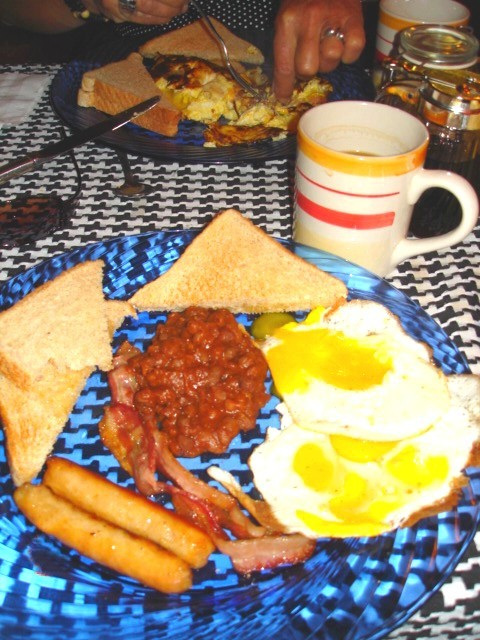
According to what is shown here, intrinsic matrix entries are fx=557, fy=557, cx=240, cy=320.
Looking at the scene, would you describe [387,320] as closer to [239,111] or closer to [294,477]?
[294,477]

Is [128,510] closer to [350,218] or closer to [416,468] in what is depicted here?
[416,468]

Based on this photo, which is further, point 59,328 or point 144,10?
point 144,10

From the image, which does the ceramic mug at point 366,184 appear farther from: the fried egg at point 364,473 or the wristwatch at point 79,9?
the wristwatch at point 79,9

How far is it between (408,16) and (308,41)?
59 centimetres

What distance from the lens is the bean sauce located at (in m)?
1.69

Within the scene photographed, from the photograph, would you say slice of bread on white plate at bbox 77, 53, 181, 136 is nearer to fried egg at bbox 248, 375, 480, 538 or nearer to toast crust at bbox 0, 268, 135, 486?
toast crust at bbox 0, 268, 135, 486

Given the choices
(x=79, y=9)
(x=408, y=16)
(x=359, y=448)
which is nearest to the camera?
(x=359, y=448)

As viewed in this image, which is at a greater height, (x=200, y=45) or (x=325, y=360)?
(x=200, y=45)

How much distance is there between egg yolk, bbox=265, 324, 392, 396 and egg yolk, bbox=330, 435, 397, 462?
19cm

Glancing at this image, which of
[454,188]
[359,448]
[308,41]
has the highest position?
[308,41]

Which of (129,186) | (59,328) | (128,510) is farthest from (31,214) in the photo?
(128,510)

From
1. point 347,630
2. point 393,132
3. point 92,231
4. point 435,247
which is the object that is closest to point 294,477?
point 347,630

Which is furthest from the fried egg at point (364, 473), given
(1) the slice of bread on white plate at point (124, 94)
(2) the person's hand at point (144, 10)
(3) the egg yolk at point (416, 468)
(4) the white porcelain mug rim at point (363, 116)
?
(2) the person's hand at point (144, 10)

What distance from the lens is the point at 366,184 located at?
189 cm
